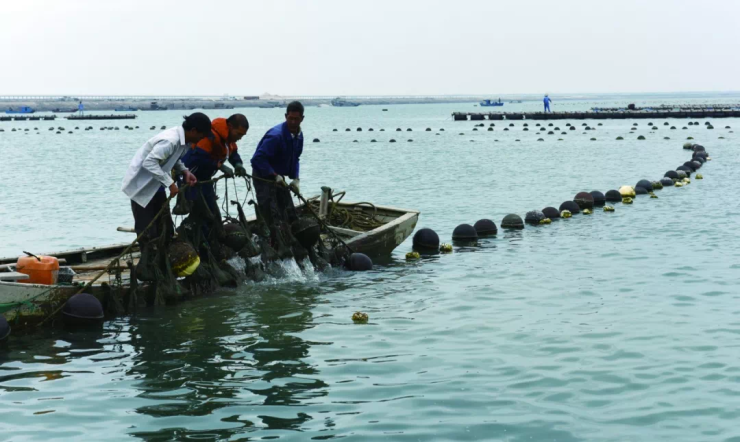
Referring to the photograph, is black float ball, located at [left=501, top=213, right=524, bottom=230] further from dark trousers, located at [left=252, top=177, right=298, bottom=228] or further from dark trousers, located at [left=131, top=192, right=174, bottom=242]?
dark trousers, located at [left=131, top=192, right=174, bottom=242]

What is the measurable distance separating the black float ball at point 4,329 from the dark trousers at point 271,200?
4.43 metres

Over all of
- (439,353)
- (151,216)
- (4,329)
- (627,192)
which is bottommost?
(439,353)

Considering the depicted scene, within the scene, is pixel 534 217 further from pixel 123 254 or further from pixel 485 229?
pixel 123 254

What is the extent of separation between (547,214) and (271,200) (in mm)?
9576

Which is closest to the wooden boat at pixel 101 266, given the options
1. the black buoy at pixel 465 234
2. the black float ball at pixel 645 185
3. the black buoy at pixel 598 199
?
the black buoy at pixel 465 234

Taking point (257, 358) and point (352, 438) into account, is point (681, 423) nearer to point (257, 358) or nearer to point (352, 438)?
point (352, 438)

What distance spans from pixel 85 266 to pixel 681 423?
8719 mm

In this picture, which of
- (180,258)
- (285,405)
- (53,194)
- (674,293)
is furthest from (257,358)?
(53,194)

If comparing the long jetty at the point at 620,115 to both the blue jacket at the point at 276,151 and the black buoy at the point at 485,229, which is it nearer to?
the black buoy at the point at 485,229

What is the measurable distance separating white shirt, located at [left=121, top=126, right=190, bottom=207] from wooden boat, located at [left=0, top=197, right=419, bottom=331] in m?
0.97

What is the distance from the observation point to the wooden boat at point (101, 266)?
10367mm

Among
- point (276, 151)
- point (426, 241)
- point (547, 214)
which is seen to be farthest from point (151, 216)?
point (547, 214)

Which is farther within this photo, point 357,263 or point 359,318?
point 357,263

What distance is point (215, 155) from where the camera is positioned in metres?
12.3
